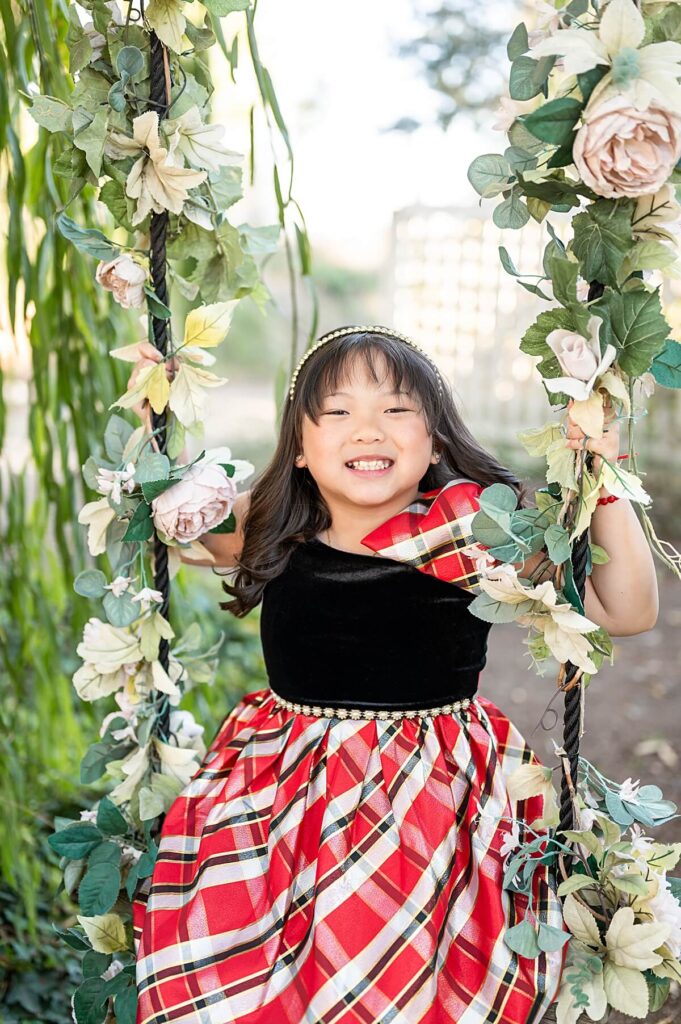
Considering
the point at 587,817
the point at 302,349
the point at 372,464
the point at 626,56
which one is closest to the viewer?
the point at 626,56

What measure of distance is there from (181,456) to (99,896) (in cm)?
63

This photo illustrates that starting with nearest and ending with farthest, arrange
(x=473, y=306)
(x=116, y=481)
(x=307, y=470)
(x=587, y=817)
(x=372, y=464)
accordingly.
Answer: (x=587, y=817) → (x=116, y=481) → (x=372, y=464) → (x=307, y=470) → (x=473, y=306)

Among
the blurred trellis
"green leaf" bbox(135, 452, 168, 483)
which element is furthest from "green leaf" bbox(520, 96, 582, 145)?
the blurred trellis

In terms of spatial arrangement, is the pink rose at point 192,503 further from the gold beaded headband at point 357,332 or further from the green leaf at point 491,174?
the green leaf at point 491,174

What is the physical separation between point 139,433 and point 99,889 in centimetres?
61

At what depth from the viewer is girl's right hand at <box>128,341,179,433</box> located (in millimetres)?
1295

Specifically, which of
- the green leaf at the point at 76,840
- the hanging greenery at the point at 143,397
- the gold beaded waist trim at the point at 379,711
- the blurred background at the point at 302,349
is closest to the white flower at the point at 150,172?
the hanging greenery at the point at 143,397

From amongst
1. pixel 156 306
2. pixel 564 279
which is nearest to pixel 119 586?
pixel 156 306

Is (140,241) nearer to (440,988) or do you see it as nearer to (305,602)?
(305,602)

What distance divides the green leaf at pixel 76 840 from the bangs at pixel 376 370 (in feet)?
2.14

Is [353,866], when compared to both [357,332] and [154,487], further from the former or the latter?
[357,332]

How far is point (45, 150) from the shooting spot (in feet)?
5.16

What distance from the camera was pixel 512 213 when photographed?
3.52ft

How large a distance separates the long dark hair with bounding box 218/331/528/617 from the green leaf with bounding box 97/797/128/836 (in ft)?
1.18
